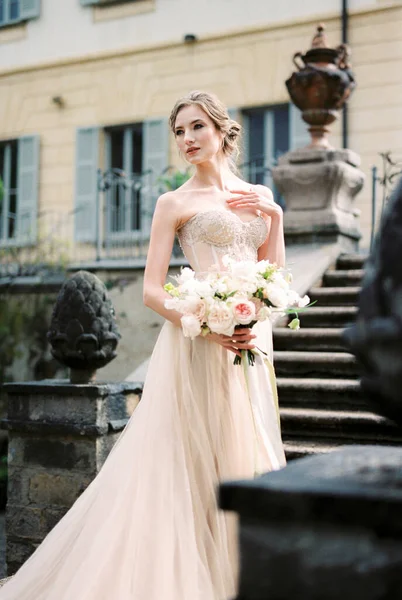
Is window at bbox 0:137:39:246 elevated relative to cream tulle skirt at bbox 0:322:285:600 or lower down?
elevated

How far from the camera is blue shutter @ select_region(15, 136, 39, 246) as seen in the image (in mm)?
13281

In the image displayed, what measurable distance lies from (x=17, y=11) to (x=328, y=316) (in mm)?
10530

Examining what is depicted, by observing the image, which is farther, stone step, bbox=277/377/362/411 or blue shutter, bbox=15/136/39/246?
blue shutter, bbox=15/136/39/246

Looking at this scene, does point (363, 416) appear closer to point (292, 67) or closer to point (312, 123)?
point (312, 123)

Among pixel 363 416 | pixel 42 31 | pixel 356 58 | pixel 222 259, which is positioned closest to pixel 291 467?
pixel 222 259

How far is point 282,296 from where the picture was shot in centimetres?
291

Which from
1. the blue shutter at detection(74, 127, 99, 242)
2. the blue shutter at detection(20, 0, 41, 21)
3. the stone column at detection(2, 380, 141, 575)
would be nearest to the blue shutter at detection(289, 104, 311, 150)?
the blue shutter at detection(74, 127, 99, 242)

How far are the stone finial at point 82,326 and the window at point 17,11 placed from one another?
10.7m

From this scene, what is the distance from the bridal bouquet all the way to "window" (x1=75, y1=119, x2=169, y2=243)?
8.38 meters

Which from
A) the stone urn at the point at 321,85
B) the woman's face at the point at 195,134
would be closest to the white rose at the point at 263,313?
the woman's face at the point at 195,134

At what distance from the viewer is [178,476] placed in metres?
3.07

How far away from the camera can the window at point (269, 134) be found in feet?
37.9

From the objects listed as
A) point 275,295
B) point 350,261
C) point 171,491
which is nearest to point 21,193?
point 350,261

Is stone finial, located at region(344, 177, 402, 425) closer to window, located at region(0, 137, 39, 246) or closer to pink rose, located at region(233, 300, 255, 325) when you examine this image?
pink rose, located at region(233, 300, 255, 325)
